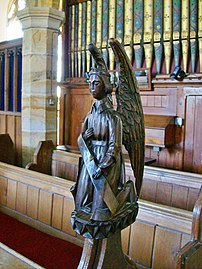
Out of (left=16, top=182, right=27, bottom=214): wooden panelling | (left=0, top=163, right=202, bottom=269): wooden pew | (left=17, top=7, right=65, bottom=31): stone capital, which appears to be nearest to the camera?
(left=0, top=163, right=202, bottom=269): wooden pew

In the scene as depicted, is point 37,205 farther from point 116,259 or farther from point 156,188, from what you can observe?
point 116,259

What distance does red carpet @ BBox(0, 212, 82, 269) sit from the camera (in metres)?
1.79

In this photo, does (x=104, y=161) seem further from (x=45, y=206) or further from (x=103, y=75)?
(x=45, y=206)

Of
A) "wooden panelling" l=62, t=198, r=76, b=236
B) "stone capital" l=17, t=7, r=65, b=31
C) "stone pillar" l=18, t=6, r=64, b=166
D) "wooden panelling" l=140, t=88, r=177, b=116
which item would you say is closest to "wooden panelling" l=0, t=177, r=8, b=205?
"wooden panelling" l=62, t=198, r=76, b=236

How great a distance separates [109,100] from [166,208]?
2.20 feet

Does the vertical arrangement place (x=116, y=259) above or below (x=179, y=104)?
below

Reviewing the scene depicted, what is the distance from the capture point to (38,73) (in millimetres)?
3555

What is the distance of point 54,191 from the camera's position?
6.94 feet

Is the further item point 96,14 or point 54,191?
point 96,14

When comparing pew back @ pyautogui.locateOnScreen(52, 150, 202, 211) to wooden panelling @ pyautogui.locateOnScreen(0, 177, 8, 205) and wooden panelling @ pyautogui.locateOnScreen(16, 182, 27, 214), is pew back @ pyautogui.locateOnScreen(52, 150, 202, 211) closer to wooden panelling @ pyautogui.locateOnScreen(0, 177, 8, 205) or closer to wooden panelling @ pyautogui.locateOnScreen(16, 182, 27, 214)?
wooden panelling @ pyautogui.locateOnScreen(16, 182, 27, 214)

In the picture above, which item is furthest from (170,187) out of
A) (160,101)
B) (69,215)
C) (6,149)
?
(6,149)

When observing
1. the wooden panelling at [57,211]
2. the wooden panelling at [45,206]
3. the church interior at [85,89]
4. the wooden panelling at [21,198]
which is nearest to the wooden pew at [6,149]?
the church interior at [85,89]

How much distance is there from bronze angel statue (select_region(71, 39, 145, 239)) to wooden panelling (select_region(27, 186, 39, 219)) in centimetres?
114

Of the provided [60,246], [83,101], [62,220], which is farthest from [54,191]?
[83,101]
